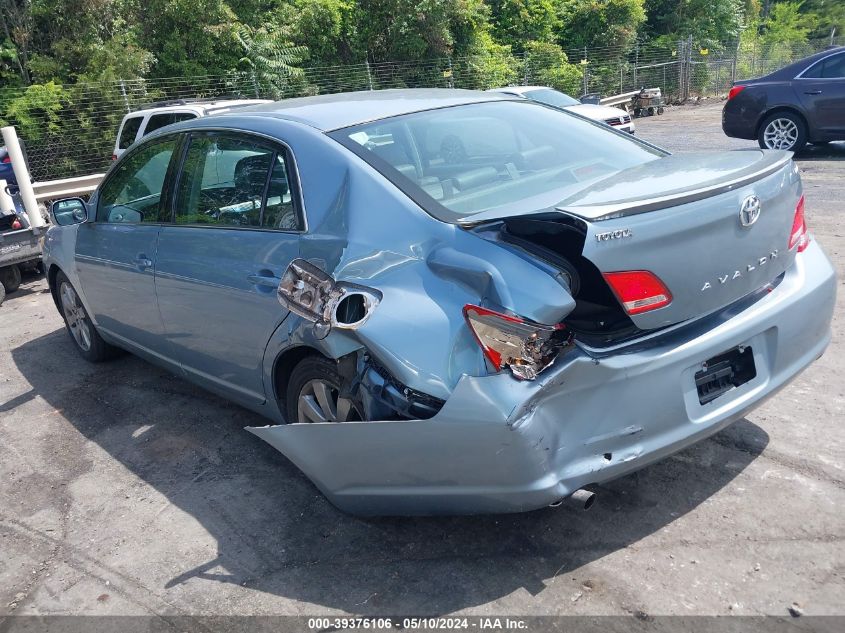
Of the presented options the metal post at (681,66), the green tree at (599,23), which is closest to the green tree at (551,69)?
the green tree at (599,23)

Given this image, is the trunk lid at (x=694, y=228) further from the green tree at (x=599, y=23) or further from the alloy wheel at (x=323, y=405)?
the green tree at (x=599, y=23)

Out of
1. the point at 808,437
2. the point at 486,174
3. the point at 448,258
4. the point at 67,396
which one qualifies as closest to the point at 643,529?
the point at 808,437

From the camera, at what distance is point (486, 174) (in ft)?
11.2

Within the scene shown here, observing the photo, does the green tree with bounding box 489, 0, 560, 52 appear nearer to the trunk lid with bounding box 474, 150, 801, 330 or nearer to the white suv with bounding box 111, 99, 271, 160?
the white suv with bounding box 111, 99, 271, 160

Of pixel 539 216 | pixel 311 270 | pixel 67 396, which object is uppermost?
pixel 539 216

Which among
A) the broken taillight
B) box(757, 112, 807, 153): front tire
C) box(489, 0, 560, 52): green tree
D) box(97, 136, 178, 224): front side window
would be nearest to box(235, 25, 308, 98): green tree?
box(757, 112, 807, 153): front tire

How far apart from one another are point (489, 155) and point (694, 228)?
3.87 ft

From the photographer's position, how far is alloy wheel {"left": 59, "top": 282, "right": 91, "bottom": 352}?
562 cm

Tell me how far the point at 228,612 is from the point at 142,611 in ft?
1.15

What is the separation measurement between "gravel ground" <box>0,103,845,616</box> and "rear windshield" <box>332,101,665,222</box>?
1.34m

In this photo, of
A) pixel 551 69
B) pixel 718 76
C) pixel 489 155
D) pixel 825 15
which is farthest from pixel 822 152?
A: pixel 825 15

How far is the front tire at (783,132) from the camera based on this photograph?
11049 mm

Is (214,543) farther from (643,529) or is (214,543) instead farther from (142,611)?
(643,529)

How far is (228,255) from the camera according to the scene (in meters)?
3.69
